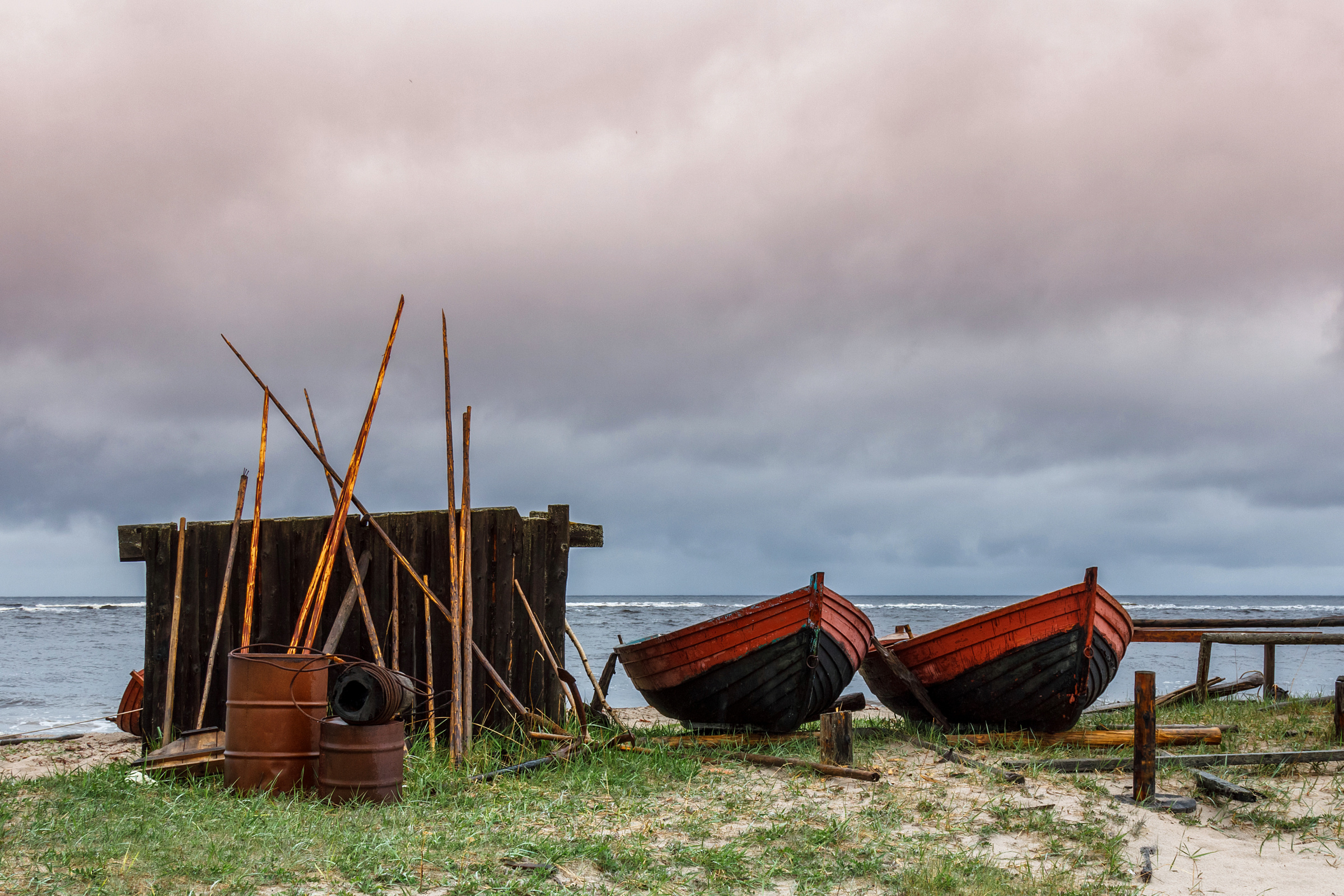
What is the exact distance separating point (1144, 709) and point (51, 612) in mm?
55602

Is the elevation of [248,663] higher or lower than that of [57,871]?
higher

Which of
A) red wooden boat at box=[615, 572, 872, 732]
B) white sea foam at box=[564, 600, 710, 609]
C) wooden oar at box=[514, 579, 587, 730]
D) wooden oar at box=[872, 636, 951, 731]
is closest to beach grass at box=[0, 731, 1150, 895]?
wooden oar at box=[514, 579, 587, 730]

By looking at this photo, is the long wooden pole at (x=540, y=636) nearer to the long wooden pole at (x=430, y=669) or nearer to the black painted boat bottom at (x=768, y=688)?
the long wooden pole at (x=430, y=669)

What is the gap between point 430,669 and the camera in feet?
24.6

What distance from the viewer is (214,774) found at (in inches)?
256

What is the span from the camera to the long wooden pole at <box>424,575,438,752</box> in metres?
7.32

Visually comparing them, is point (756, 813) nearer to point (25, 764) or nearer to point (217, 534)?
point (217, 534)

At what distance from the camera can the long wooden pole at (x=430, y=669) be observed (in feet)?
24.0

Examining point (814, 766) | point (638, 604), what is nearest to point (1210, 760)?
point (814, 766)

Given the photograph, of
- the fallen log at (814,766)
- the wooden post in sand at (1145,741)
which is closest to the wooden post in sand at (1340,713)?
the wooden post in sand at (1145,741)

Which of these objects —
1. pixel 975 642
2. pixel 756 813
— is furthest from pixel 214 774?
pixel 975 642

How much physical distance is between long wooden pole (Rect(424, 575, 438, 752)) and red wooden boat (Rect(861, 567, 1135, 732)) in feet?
13.2

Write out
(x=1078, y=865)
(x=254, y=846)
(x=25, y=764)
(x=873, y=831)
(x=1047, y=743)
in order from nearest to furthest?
(x=254, y=846) → (x=1078, y=865) → (x=873, y=831) → (x=1047, y=743) → (x=25, y=764)

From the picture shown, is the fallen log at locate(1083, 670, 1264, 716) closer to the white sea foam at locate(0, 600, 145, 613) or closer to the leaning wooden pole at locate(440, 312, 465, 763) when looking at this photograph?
the leaning wooden pole at locate(440, 312, 465, 763)
